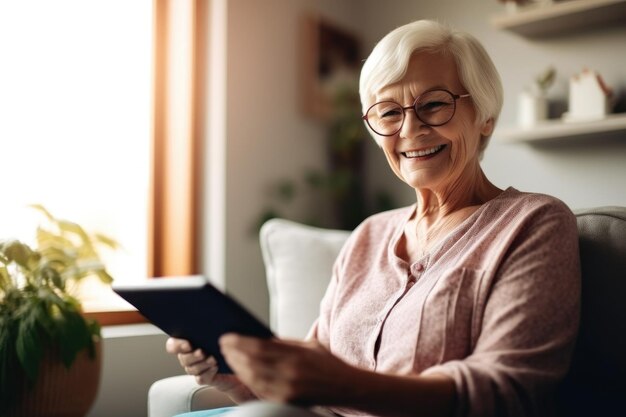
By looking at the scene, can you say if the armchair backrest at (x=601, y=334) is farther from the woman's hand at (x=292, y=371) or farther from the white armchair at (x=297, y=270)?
the white armchair at (x=297, y=270)

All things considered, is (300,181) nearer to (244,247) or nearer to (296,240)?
(244,247)

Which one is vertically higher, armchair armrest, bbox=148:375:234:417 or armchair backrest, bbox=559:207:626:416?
A: armchair backrest, bbox=559:207:626:416

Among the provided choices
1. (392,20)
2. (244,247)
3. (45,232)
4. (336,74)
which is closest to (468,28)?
(392,20)

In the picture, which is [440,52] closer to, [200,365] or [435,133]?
[435,133]

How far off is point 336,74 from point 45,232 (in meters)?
Answer: 1.61

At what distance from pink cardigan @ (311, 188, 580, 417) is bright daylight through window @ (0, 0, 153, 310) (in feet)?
3.32

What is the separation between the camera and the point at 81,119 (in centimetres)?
211

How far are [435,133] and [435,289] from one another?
0.36 meters

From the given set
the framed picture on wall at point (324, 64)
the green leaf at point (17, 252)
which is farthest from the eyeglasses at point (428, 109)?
the framed picture on wall at point (324, 64)

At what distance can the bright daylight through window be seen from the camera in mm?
1949

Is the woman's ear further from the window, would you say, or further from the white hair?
the window

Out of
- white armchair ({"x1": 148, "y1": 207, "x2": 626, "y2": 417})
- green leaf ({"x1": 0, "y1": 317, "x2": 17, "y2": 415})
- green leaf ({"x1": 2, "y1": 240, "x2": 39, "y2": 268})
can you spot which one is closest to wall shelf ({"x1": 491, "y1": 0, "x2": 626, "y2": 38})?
white armchair ({"x1": 148, "y1": 207, "x2": 626, "y2": 417})

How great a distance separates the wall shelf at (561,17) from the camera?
6.59 ft

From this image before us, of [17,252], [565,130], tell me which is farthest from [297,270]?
[565,130]
